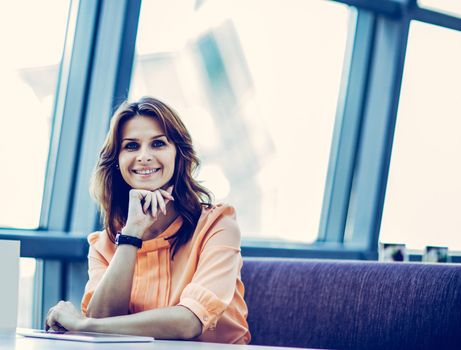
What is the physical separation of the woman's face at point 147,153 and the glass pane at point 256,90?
4.98 feet

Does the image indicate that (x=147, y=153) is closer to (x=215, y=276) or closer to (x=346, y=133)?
(x=215, y=276)

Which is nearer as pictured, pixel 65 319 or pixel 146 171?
pixel 65 319

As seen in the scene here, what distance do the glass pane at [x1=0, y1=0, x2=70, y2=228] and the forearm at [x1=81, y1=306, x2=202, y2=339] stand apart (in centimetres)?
166

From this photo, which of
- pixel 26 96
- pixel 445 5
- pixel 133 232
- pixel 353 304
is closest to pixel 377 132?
pixel 445 5

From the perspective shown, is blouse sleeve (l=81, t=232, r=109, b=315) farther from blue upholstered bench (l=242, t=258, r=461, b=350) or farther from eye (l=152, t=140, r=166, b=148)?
blue upholstered bench (l=242, t=258, r=461, b=350)

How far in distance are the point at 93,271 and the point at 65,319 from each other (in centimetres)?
44

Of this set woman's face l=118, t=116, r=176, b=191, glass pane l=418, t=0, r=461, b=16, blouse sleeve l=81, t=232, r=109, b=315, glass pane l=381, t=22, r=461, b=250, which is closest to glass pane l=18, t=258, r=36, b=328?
blouse sleeve l=81, t=232, r=109, b=315

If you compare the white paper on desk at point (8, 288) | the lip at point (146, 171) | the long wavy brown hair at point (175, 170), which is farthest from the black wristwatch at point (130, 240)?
the white paper on desk at point (8, 288)

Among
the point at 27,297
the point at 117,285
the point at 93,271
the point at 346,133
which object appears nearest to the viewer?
the point at 117,285

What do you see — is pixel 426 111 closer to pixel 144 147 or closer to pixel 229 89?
pixel 229 89

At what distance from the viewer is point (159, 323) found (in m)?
1.84

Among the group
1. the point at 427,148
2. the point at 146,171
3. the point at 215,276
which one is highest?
the point at 427,148

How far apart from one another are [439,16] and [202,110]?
5.60 feet

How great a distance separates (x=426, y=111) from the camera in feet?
16.5
